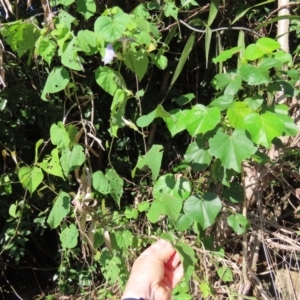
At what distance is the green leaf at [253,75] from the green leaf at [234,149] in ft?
0.49

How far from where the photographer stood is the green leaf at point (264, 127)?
1217 millimetres

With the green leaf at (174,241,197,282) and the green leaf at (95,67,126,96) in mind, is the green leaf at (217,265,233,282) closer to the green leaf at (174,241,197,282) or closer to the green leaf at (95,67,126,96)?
the green leaf at (174,241,197,282)

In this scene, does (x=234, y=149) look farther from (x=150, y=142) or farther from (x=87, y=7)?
(x=150, y=142)

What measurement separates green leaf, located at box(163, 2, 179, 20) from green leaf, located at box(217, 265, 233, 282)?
1.02m

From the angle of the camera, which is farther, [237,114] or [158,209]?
[158,209]

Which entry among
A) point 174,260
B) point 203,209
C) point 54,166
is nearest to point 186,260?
point 174,260

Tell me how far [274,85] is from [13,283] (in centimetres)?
199

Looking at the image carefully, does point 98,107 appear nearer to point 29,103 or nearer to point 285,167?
point 29,103

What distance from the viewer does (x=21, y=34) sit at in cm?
141

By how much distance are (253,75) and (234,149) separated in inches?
8.6

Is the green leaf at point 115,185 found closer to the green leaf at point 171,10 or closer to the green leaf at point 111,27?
the green leaf at point 111,27

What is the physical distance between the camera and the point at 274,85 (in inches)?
56.9

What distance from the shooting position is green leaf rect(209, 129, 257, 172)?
1.26 metres

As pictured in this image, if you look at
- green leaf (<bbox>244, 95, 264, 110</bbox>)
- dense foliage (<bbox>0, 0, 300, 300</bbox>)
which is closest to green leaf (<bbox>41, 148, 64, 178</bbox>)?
dense foliage (<bbox>0, 0, 300, 300</bbox>)
